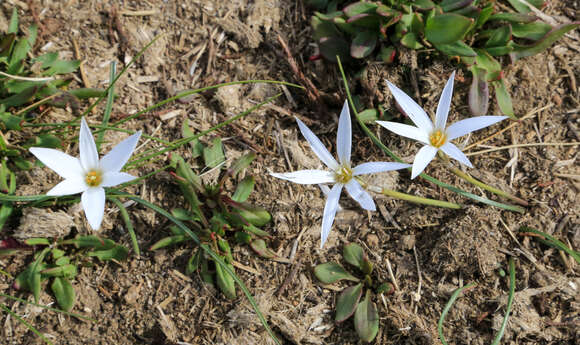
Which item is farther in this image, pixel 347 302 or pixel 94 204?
pixel 347 302

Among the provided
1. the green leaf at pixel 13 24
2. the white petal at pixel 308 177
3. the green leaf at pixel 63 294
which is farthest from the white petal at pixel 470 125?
the green leaf at pixel 13 24

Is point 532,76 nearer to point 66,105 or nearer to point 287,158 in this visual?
point 287,158

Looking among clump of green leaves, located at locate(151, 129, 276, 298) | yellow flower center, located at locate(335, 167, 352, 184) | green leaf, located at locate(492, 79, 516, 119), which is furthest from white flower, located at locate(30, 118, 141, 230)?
green leaf, located at locate(492, 79, 516, 119)

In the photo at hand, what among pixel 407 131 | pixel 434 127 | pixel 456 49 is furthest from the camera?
pixel 456 49

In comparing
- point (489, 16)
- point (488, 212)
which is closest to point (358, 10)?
point (489, 16)

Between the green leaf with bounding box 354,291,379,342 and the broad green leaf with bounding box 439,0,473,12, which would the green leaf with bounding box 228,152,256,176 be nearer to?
the green leaf with bounding box 354,291,379,342

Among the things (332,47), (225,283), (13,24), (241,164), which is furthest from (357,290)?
(13,24)

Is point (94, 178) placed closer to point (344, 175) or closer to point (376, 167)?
point (344, 175)
